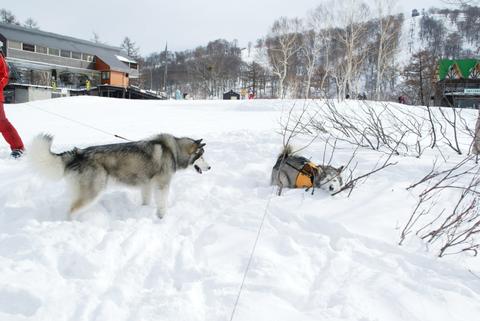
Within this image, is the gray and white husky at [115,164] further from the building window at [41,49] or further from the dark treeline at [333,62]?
the building window at [41,49]

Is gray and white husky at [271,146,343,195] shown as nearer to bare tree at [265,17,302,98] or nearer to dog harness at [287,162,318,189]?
dog harness at [287,162,318,189]

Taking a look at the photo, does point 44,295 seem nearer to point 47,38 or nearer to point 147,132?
point 147,132

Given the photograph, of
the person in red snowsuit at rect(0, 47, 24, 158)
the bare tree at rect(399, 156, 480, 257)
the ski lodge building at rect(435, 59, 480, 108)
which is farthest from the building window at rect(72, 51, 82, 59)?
the bare tree at rect(399, 156, 480, 257)

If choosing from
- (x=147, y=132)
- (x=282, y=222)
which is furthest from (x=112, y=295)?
(x=147, y=132)

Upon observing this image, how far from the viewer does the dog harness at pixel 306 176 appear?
4.22 m

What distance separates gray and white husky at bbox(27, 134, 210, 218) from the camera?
324cm

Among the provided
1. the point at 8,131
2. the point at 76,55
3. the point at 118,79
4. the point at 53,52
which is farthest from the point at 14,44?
the point at 8,131

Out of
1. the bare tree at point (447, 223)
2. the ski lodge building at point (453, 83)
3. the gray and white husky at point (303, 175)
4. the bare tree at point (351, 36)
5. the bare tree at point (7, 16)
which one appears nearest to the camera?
the bare tree at point (447, 223)

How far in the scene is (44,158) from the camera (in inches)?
126

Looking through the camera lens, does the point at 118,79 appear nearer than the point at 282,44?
No

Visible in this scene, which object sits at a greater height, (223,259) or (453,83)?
(453,83)

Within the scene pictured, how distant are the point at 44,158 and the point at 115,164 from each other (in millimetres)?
631

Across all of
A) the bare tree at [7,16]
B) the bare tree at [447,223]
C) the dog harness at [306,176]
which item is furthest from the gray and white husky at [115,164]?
the bare tree at [7,16]

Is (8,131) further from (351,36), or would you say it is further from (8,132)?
(351,36)
